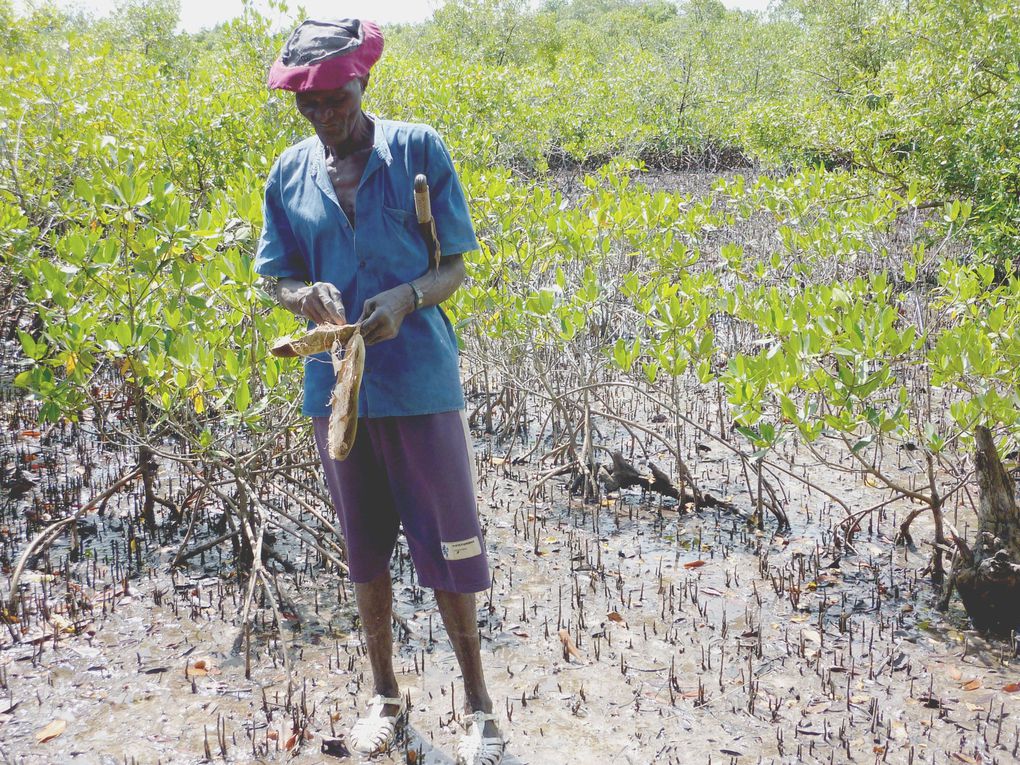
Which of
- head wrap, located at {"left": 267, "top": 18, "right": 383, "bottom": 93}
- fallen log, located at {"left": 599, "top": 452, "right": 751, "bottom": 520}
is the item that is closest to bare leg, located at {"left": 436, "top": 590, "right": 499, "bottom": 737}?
head wrap, located at {"left": 267, "top": 18, "right": 383, "bottom": 93}

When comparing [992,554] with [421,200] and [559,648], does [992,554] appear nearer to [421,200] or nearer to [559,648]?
[559,648]

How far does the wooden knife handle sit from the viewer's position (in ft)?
5.79

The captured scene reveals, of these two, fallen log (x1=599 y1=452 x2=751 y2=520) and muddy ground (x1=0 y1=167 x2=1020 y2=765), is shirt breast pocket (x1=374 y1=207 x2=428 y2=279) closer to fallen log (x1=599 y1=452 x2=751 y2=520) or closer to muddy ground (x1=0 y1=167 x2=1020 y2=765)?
muddy ground (x1=0 y1=167 x2=1020 y2=765)

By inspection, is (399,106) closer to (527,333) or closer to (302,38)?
(527,333)

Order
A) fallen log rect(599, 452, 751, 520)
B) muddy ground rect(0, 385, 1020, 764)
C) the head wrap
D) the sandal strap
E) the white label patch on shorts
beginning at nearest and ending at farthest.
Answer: the head wrap
the white label patch on shorts
the sandal strap
muddy ground rect(0, 385, 1020, 764)
fallen log rect(599, 452, 751, 520)

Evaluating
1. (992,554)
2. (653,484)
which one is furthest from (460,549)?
(653,484)

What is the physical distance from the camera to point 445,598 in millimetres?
1983

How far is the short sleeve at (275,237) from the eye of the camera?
1948 mm

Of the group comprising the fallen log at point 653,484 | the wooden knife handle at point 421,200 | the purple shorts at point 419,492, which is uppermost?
the wooden knife handle at point 421,200

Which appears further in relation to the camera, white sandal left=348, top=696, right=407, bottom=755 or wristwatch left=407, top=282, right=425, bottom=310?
white sandal left=348, top=696, right=407, bottom=755

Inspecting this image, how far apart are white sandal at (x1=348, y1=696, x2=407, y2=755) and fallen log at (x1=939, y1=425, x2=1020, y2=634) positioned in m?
1.83

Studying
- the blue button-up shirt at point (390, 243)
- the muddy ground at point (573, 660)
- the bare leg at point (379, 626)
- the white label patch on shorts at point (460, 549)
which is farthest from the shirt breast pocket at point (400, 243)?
the muddy ground at point (573, 660)

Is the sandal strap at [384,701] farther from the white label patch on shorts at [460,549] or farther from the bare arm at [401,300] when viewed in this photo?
the bare arm at [401,300]

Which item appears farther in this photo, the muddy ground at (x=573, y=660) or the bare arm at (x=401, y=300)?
the muddy ground at (x=573, y=660)
